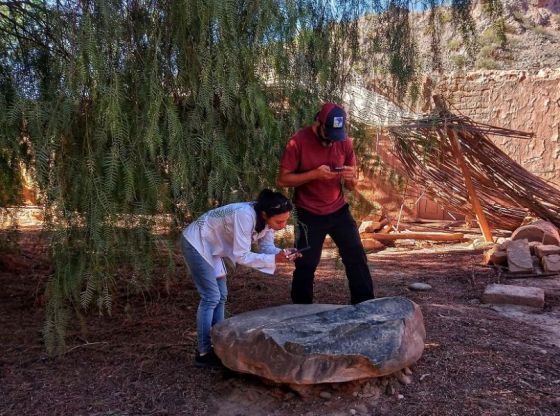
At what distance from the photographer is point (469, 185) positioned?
7.57 meters

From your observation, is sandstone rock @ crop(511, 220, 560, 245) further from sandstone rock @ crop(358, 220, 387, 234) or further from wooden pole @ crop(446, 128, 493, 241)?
sandstone rock @ crop(358, 220, 387, 234)

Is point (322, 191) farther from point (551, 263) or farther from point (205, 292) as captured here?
point (551, 263)

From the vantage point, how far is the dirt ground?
3303 mm

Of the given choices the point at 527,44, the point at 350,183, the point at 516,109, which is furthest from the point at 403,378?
the point at 527,44

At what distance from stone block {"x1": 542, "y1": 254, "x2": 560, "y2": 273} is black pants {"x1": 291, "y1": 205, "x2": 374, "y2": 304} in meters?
2.91

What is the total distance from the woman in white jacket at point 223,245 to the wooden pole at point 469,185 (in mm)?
4296

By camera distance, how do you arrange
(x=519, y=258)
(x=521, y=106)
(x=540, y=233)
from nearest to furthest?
(x=519, y=258), (x=540, y=233), (x=521, y=106)

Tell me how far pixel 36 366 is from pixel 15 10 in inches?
92.1

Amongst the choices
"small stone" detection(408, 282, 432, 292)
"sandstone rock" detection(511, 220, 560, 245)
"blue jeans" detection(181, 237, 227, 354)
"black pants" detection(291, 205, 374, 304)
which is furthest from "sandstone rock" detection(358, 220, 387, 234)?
"blue jeans" detection(181, 237, 227, 354)

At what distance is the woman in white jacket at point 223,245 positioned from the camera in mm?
3320

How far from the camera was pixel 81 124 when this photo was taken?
340cm

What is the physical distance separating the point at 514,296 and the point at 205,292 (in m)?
2.87

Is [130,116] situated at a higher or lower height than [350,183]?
higher

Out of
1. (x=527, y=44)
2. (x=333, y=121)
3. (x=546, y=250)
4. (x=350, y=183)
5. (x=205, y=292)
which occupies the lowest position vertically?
(x=546, y=250)
